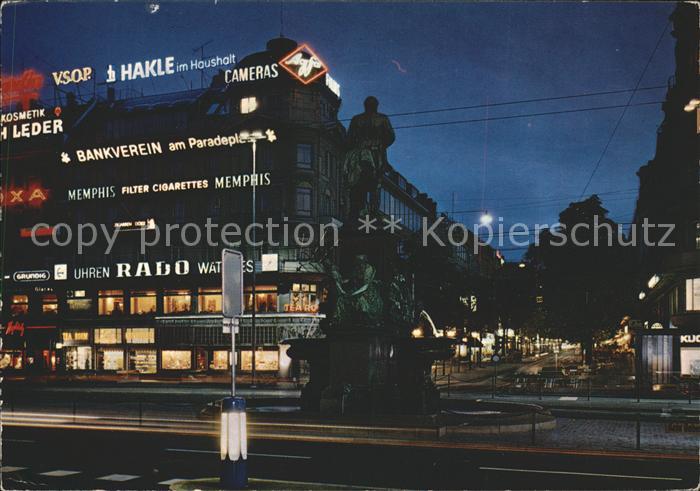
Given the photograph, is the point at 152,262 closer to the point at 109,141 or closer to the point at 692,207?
the point at 109,141

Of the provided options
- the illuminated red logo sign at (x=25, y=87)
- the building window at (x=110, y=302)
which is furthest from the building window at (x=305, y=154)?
the illuminated red logo sign at (x=25, y=87)

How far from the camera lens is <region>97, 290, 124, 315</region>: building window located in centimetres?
6366

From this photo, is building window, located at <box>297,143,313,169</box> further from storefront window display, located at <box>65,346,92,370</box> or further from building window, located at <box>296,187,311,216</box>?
storefront window display, located at <box>65,346,92,370</box>

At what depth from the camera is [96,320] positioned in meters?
63.7

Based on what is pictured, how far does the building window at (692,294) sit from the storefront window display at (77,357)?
4753 centimetres

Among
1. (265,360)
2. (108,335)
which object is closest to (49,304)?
(108,335)

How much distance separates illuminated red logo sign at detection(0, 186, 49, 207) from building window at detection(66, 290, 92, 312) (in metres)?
8.73

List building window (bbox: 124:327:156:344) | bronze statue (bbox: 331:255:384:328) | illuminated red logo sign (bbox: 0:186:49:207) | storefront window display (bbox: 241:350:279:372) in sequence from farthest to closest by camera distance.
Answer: illuminated red logo sign (bbox: 0:186:49:207) < building window (bbox: 124:327:156:344) < storefront window display (bbox: 241:350:279:372) < bronze statue (bbox: 331:255:384:328)

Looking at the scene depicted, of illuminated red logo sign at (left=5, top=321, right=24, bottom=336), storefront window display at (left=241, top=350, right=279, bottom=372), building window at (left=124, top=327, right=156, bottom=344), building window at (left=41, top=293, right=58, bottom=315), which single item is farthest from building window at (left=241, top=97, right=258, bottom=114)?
illuminated red logo sign at (left=5, top=321, right=24, bottom=336)

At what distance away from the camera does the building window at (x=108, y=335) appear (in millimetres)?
63406

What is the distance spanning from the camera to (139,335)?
62.5m

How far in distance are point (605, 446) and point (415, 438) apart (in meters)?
4.45

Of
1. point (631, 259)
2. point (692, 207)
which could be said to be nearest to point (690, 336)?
Answer: point (692, 207)

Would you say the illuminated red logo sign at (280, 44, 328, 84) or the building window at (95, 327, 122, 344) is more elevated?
the illuminated red logo sign at (280, 44, 328, 84)
